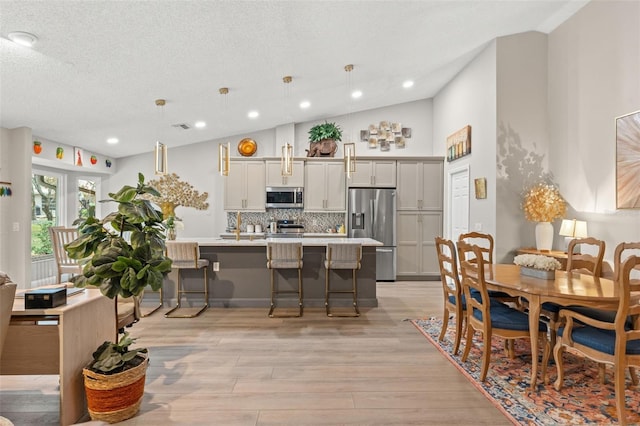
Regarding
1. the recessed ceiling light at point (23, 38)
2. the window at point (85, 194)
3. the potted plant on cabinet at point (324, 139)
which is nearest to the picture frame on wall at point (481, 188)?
the potted plant on cabinet at point (324, 139)

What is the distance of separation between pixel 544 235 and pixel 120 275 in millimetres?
4658

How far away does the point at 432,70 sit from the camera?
18.8 feet

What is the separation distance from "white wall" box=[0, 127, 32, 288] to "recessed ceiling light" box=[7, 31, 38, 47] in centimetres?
243

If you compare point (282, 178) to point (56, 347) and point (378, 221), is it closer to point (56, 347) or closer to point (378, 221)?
point (378, 221)

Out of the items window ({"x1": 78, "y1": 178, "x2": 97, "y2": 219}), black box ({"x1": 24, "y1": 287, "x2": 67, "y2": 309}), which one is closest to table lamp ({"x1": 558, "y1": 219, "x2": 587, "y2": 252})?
black box ({"x1": 24, "y1": 287, "x2": 67, "y2": 309})

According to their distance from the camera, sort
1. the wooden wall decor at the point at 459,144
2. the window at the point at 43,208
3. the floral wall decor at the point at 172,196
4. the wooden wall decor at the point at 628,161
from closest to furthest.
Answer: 1. the wooden wall decor at the point at 628,161
2. the floral wall decor at the point at 172,196
3. the wooden wall decor at the point at 459,144
4. the window at the point at 43,208

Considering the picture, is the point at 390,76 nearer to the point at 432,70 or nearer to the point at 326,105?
the point at 432,70

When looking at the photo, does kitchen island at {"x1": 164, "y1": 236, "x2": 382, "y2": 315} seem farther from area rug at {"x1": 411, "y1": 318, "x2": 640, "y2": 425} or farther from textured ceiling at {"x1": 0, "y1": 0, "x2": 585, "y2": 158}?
textured ceiling at {"x1": 0, "y1": 0, "x2": 585, "y2": 158}

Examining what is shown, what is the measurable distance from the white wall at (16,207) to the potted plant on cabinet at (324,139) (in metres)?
4.54

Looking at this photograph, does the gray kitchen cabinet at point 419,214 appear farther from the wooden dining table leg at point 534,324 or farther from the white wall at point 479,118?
the wooden dining table leg at point 534,324

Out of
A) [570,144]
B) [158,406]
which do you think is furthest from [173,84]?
[570,144]

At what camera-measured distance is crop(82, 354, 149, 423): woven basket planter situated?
7.03 ft

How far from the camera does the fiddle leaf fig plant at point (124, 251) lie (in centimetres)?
224

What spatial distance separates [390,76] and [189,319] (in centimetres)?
468
